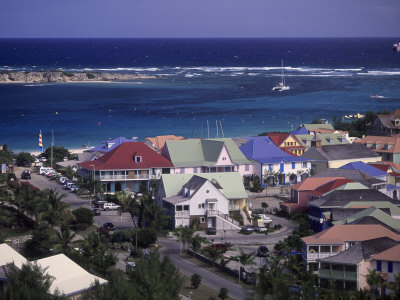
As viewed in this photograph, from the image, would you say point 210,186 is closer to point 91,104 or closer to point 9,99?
point 91,104

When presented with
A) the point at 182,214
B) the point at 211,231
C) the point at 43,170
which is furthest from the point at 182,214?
the point at 43,170

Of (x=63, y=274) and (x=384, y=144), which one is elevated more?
(x=384, y=144)

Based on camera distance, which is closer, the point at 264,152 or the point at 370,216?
the point at 370,216

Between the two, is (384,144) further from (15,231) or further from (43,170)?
(15,231)

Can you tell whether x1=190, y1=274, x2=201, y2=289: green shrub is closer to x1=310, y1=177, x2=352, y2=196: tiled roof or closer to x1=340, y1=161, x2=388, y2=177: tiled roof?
x1=310, y1=177, x2=352, y2=196: tiled roof

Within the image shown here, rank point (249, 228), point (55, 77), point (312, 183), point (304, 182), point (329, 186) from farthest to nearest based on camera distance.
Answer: point (55, 77), point (304, 182), point (312, 183), point (329, 186), point (249, 228)

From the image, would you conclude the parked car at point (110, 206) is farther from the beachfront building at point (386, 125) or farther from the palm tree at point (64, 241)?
the beachfront building at point (386, 125)

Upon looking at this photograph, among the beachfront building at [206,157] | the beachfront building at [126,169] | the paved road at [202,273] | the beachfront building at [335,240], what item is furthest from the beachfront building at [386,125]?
the beachfront building at [335,240]

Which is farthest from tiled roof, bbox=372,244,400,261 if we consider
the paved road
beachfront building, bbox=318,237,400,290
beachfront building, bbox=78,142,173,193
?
beachfront building, bbox=78,142,173,193
